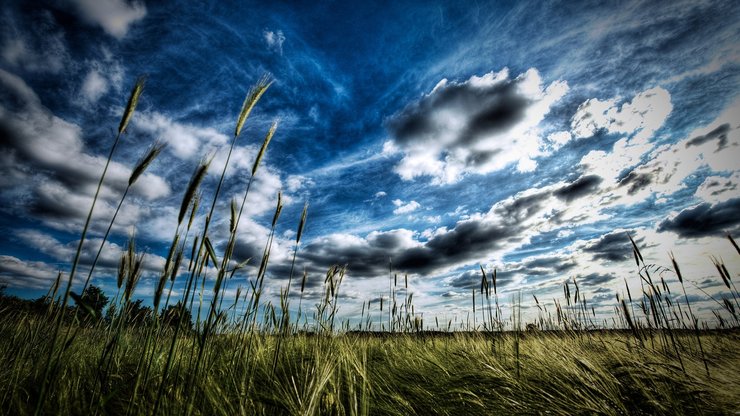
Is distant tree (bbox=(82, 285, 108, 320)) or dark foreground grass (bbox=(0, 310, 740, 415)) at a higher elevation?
distant tree (bbox=(82, 285, 108, 320))

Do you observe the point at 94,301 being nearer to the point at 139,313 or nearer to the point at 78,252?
the point at 139,313

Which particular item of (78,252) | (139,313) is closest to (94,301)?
(139,313)

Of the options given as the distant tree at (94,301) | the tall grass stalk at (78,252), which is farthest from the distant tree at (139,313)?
the tall grass stalk at (78,252)

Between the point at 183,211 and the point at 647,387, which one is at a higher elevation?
the point at 183,211

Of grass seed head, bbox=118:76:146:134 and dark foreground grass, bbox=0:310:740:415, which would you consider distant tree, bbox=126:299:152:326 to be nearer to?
dark foreground grass, bbox=0:310:740:415

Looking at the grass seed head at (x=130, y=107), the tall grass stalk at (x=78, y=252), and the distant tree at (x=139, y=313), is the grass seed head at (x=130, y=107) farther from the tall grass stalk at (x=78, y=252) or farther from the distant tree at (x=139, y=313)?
the distant tree at (x=139, y=313)

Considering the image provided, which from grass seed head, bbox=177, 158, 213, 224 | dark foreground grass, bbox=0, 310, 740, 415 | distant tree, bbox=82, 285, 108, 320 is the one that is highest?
grass seed head, bbox=177, 158, 213, 224

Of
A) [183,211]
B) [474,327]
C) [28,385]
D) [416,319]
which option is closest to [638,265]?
[474,327]

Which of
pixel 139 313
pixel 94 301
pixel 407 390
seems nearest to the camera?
pixel 407 390

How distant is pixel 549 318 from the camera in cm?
845

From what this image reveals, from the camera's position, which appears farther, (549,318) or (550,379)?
(549,318)

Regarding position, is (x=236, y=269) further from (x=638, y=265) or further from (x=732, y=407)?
(x=638, y=265)

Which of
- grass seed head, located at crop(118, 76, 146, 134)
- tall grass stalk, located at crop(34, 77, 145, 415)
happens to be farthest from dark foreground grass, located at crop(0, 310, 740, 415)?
grass seed head, located at crop(118, 76, 146, 134)

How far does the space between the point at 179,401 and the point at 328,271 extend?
8.15ft
